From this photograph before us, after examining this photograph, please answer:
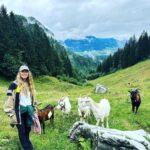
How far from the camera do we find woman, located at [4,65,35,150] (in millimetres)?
13688

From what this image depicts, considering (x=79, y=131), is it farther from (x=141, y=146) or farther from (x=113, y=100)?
(x=113, y=100)

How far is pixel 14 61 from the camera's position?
78.7 meters

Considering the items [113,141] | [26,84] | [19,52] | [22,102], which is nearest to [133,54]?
[19,52]

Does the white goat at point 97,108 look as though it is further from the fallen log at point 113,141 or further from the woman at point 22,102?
the woman at point 22,102

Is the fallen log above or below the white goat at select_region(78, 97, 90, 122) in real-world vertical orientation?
below

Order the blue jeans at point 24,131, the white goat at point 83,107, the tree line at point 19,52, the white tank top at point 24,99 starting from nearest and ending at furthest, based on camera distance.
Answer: the white tank top at point 24,99 → the blue jeans at point 24,131 → the white goat at point 83,107 → the tree line at point 19,52

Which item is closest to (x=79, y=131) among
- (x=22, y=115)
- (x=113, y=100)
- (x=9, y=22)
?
(x=22, y=115)

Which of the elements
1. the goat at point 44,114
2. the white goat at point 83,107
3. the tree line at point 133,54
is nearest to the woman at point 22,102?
the goat at point 44,114

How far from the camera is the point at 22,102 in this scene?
14.1m

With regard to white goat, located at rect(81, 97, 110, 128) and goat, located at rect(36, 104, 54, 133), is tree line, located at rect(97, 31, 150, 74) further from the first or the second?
goat, located at rect(36, 104, 54, 133)

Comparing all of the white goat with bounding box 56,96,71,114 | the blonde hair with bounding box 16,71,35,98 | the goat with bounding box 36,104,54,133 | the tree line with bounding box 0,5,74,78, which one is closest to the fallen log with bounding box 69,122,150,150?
the blonde hair with bounding box 16,71,35,98

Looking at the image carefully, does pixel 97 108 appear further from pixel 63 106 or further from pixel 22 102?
pixel 22 102

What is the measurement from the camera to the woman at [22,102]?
13.7 meters

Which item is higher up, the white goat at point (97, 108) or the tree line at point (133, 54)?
the tree line at point (133, 54)
